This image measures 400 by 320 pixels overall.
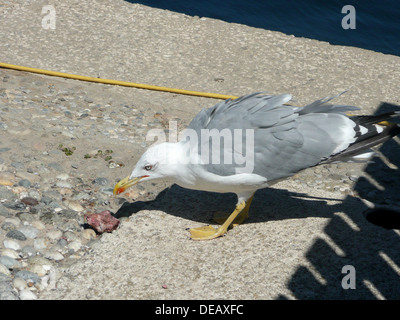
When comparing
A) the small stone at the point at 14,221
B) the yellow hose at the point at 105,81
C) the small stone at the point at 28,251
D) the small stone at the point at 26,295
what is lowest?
the small stone at the point at 26,295

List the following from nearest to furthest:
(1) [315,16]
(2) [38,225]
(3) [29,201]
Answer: (2) [38,225] → (3) [29,201] → (1) [315,16]

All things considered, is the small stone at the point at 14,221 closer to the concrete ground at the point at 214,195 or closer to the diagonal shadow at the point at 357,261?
the concrete ground at the point at 214,195

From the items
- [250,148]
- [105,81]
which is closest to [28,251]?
[250,148]

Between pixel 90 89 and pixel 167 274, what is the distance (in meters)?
3.42

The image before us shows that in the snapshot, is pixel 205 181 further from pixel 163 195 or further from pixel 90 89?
pixel 90 89

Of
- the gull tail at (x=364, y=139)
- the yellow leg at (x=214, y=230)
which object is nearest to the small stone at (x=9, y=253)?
the yellow leg at (x=214, y=230)

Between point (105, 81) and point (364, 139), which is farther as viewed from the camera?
point (105, 81)

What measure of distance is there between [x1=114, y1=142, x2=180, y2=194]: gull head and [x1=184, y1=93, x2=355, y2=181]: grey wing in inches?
9.2

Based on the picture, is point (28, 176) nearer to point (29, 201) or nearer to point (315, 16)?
point (29, 201)

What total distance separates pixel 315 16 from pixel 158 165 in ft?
31.0

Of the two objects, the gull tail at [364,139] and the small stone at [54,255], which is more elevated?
the gull tail at [364,139]

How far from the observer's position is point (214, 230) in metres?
4.43

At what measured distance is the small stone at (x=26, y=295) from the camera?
12.0 feet

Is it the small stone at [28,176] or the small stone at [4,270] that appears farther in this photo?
the small stone at [28,176]
